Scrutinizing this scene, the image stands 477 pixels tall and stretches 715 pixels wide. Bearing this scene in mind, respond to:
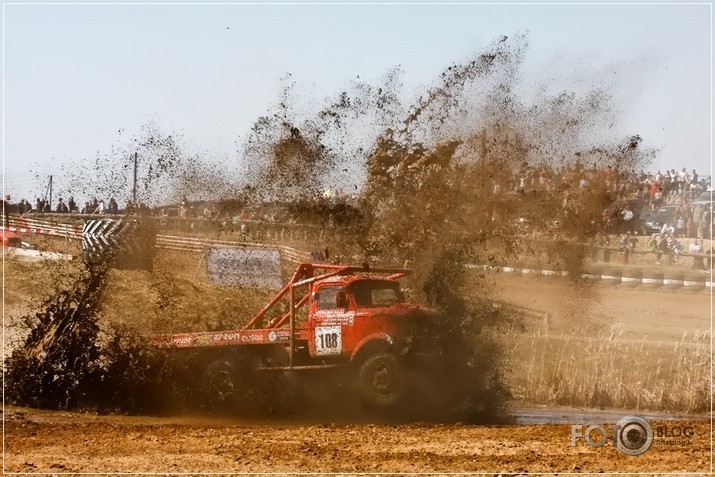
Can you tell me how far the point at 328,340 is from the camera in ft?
50.1

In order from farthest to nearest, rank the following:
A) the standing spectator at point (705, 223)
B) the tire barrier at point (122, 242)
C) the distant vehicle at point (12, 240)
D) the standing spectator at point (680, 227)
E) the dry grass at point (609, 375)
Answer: the distant vehicle at point (12, 240)
the standing spectator at point (680, 227)
the standing spectator at point (705, 223)
the tire barrier at point (122, 242)
the dry grass at point (609, 375)

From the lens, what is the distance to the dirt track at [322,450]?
426 inches

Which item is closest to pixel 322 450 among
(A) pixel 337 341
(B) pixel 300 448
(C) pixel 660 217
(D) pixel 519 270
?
(B) pixel 300 448

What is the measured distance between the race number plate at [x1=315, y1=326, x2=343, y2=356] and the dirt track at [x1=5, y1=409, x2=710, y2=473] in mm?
1821

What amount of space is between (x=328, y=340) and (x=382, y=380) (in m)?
1.23

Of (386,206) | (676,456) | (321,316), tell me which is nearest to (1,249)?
(386,206)

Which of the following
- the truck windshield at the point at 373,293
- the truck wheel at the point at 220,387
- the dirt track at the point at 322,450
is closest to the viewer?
the dirt track at the point at 322,450

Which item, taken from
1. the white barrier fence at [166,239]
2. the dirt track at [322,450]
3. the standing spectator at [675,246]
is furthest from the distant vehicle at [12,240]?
the standing spectator at [675,246]

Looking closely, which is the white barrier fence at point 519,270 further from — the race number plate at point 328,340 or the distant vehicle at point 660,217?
the race number plate at point 328,340

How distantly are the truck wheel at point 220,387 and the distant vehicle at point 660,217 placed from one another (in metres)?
20.2

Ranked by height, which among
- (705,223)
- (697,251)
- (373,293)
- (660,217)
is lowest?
(373,293)

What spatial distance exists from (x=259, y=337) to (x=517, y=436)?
497cm

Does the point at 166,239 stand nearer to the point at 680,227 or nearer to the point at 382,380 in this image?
the point at 382,380

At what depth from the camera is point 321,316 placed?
15.5 meters
